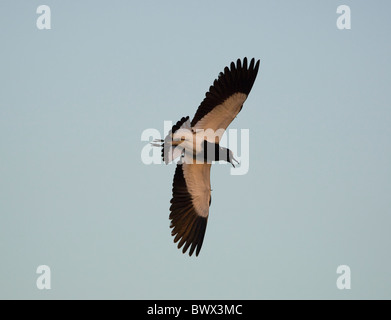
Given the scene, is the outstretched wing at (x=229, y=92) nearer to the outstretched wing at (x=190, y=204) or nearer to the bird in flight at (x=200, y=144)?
the bird in flight at (x=200, y=144)

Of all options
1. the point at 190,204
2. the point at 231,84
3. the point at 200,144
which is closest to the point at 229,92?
the point at 231,84

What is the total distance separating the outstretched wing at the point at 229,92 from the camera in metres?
18.5

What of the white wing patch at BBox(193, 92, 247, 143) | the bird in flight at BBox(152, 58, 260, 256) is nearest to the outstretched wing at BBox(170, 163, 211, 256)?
the bird in flight at BBox(152, 58, 260, 256)

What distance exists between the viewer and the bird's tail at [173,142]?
59.5 feet

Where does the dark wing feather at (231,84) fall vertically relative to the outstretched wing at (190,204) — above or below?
above

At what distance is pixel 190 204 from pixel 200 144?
52.3 inches

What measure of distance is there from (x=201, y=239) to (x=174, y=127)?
241 centimetres

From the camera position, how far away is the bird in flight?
18.5 meters

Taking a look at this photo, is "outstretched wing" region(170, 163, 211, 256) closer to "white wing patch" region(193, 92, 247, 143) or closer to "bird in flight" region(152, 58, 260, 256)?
"bird in flight" region(152, 58, 260, 256)

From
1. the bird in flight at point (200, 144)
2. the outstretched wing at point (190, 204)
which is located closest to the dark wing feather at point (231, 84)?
the bird in flight at point (200, 144)
